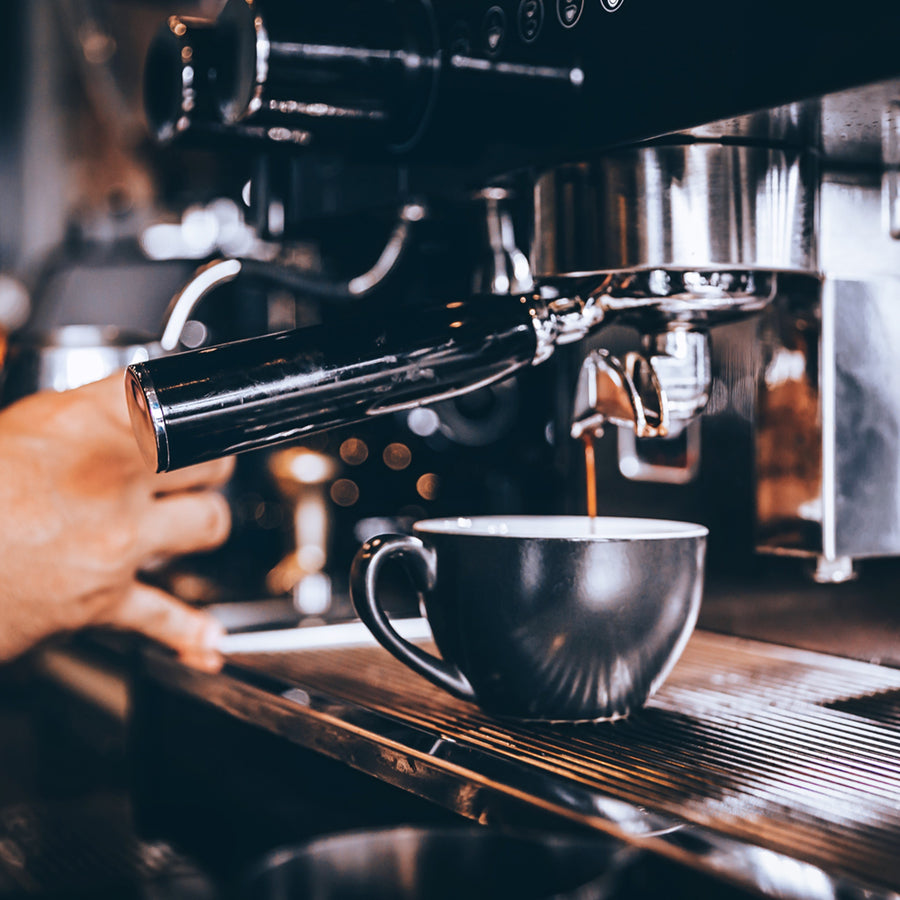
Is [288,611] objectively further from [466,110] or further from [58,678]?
[466,110]

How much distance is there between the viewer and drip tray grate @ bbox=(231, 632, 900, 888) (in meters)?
0.33

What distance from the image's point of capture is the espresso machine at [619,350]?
38cm

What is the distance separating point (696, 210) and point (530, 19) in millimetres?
115

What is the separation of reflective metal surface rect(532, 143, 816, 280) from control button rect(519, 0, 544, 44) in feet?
0.20

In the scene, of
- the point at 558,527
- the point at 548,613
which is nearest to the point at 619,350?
the point at 558,527

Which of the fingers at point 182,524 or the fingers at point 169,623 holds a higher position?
the fingers at point 182,524

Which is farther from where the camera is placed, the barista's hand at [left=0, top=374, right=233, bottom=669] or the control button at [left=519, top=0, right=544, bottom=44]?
the barista's hand at [left=0, top=374, right=233, bottom=669]

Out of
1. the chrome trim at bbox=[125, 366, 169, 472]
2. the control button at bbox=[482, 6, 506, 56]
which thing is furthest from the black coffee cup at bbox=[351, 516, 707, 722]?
the control button at bbox=[482, 6, 506, 56]

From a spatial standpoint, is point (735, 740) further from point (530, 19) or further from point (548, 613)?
point (530, 19)

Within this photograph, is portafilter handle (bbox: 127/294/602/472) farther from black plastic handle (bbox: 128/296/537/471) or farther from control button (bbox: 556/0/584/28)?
control button (bbox: 556/0/584/28)

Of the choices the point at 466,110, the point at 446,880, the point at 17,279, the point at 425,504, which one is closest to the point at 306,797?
the point at 446,880

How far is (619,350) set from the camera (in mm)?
656

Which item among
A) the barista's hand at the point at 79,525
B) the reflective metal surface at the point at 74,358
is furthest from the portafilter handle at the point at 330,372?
the reflective metal surface at the point at 74,358

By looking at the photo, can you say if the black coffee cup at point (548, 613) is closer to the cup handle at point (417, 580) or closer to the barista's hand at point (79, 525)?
the cup handle at point (417, 580)
